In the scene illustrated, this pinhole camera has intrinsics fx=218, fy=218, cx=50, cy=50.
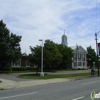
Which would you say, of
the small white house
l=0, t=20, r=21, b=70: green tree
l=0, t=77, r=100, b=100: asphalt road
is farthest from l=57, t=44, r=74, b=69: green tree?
l=0, t=77, r=100, b=100: asphalt road

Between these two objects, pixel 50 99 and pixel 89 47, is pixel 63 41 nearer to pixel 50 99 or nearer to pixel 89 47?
pixel 89 47

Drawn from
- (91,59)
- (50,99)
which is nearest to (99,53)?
(50,99)

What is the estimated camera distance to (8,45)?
139 feet

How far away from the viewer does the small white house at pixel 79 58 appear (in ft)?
267

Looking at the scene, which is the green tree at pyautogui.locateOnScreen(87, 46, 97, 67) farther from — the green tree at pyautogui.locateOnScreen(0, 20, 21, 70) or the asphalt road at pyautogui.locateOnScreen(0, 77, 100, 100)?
the asphalt road at pyautogui.locateOnScreen(0, 77, 100, 100)

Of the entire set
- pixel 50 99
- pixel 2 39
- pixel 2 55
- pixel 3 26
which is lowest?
pixel 50 99

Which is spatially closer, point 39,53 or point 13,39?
point 39,53

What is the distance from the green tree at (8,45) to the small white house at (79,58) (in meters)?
39.2

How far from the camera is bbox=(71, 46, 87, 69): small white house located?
81.3 m

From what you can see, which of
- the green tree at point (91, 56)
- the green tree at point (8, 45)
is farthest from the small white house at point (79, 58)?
the green tree at point (8, 45)

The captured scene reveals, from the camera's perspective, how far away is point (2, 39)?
42.4 meters

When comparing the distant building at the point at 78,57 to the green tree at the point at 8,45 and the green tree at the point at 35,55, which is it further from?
the green tree at the point at 35,55

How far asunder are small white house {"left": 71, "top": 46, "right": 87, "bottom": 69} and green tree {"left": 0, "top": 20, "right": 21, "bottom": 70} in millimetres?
39178

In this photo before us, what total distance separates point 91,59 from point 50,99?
83234 millimetres
